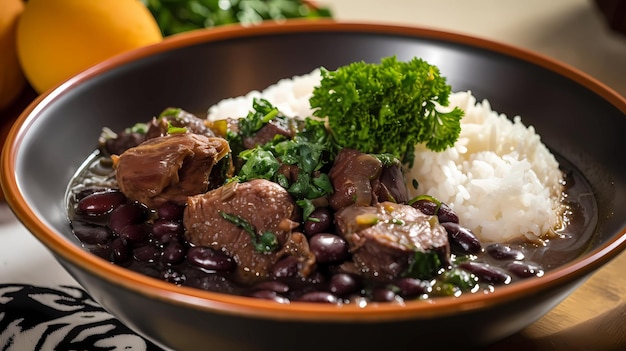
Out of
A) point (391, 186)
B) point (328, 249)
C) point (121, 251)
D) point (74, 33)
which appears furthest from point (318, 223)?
point (74, 33)

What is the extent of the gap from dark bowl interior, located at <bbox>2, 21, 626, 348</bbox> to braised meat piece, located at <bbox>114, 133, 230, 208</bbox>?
33 centimetres

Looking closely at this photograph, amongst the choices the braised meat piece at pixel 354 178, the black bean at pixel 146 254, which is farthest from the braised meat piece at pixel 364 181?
the black bean at pixel 146 254

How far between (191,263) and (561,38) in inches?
167

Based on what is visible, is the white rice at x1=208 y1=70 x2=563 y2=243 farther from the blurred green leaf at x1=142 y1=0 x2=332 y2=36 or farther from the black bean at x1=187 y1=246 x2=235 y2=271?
the blurred green leaf at x1=142 y1=0 x2=332 y2=36

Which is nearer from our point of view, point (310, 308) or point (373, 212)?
point (310, 308)

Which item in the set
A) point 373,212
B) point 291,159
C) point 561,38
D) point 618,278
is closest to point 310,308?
point 373,212

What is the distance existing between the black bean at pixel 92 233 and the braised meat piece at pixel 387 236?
3.01ft

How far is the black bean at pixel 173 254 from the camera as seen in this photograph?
9.56 ft

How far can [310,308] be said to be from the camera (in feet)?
7.38

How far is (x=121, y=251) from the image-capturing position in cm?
294

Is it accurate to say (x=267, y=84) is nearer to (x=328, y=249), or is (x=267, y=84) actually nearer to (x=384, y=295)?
(x=328, y=249)

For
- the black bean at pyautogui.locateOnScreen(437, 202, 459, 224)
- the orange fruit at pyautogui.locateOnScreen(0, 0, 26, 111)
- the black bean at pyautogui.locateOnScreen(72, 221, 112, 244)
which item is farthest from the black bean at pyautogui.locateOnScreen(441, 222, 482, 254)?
the orange fruit at pyautogui.locateOnScreen(0, 0, 26, 111)

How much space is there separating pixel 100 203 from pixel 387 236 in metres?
1.22

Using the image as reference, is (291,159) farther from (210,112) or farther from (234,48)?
(234,48)
